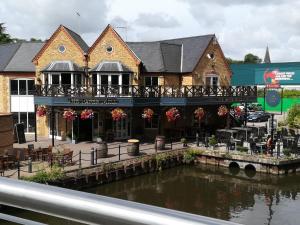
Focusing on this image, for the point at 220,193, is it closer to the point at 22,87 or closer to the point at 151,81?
the point at 151,81

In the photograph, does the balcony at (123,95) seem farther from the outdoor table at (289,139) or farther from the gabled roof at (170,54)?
the outdoor table at (289,139)

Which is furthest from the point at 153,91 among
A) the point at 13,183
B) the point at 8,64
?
the point at 13,183

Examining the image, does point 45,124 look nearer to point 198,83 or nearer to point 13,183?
point 198,83

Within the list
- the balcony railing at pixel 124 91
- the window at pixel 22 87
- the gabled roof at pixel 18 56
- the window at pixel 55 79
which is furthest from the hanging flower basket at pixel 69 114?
the window at pixel 22 87

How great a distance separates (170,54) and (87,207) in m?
35.0

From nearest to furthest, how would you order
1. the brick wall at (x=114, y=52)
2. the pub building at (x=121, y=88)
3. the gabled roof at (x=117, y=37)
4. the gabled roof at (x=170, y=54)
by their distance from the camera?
the pub building at (x=121, y=88) → the gabled roof at (x=117, y=37) → the brick wall at (x=114, y=52) → the gabled roof at (x=170, y=54)

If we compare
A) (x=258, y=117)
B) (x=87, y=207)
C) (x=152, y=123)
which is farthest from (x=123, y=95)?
(x=87, y=207)

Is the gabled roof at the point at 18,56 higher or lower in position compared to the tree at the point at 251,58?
lower

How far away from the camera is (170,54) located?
1410 inches

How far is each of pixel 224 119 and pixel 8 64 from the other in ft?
60.3

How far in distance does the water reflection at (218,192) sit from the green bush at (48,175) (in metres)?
2.39

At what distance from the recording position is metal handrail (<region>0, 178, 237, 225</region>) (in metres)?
1.20

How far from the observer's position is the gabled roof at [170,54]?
34.4 meters

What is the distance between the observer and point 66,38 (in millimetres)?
32406
